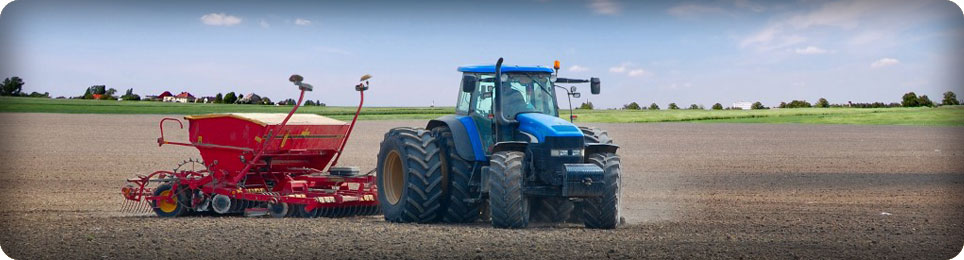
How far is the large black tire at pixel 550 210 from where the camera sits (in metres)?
14.2

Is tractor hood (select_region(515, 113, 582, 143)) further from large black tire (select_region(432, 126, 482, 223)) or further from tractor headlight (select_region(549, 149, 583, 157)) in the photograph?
large black tire (select_region(432, 126, 482, 223))

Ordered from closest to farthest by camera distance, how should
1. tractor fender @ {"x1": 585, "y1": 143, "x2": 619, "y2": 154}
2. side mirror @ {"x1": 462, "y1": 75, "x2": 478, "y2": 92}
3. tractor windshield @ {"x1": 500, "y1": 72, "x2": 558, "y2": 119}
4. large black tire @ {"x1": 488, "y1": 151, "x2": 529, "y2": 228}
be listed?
large black tire @ {"x1": 488, "y1": 151, "x2": 529, "y2": 228} < side mirror @ {"x1": 462, "y1": 75, "x2": 478, "y2": 92} < tractor fender @ {"x1": 585, "y1": 143, "x2": 619, "y2": 154} < tractor windshield @ {"x1": 500, "y1": 72, "x2": 558, "y2": 119}

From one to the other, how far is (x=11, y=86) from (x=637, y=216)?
9244 mm

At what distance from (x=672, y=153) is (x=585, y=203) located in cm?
2286

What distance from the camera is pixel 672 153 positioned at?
35.3 metres

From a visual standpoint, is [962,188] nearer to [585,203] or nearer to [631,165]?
[631,165]

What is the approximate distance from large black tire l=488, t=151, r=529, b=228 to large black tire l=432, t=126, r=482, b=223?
82 centimetres

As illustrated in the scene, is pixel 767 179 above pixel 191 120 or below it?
below

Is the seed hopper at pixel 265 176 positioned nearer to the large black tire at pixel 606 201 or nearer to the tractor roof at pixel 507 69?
the tractor roof at pixel 507 69

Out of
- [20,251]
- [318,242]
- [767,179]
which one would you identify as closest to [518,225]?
[318,242]

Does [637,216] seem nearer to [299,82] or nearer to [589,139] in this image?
[589,139]

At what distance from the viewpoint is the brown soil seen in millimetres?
11188

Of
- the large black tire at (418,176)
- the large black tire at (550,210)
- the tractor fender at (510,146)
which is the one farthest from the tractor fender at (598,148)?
the large black tire at (418,176)

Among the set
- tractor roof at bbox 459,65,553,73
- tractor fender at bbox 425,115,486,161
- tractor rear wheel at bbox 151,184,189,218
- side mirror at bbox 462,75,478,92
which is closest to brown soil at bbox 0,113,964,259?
tractor rear wheel at bbox 151,184,189,218
